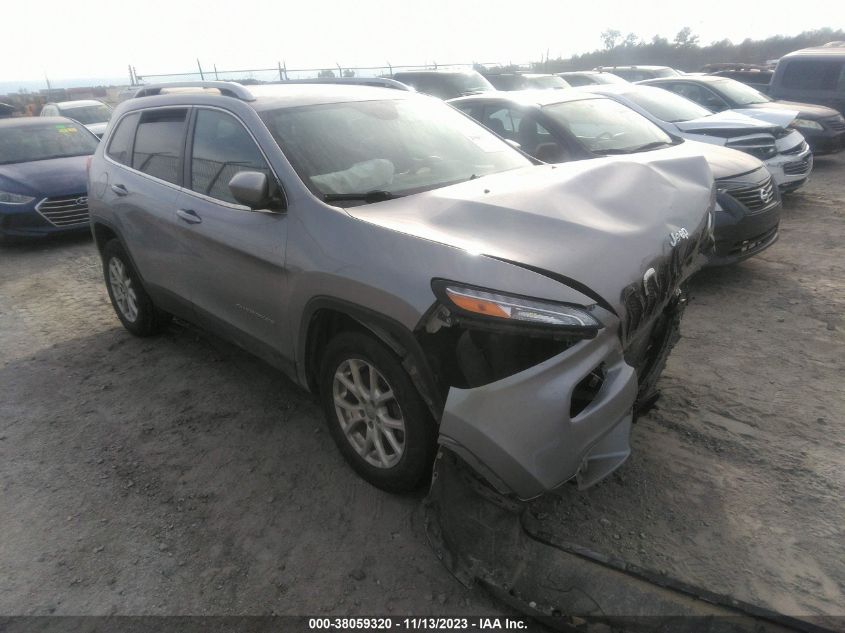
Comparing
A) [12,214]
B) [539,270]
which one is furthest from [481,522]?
[12,214]

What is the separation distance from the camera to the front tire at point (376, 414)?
2508mm

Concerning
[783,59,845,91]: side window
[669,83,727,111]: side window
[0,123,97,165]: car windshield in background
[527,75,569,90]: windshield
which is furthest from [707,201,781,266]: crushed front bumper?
[527,75,569,90]: windshield

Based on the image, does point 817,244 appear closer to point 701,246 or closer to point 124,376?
point 701,246

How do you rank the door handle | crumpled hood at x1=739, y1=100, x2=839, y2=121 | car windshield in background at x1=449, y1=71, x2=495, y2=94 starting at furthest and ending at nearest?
1. car windshield in background at x1=449, y1=71, x2=495, y2=94
2. crumpled hood at x1=739, y1=100, x2=839, y2=121
3. the door handle

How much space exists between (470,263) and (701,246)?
1392 mm

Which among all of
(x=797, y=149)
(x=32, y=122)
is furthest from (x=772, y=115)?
(x=32, y=122)

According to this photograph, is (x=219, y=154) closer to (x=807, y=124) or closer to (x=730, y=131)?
(x=730, y=131)

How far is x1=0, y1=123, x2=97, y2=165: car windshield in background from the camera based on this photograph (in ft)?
27.2

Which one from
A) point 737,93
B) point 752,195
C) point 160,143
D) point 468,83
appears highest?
point 160,143

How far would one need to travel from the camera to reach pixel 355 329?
8.89ft

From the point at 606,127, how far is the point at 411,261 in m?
4.29

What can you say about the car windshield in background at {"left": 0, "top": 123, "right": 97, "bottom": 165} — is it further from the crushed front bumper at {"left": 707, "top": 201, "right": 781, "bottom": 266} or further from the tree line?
the tree line

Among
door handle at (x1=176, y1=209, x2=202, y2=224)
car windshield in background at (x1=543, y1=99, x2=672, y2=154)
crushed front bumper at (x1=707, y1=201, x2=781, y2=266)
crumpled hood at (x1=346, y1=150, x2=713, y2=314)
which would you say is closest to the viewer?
crumpled hood at (x1=346, y1=150, x2=713, y2=314)

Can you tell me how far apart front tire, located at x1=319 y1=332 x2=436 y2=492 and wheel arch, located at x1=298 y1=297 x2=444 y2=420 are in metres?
0.07
